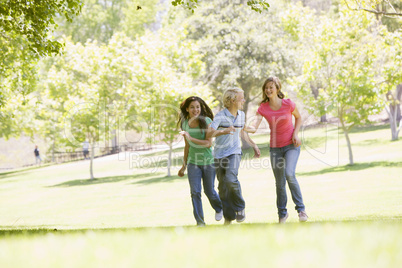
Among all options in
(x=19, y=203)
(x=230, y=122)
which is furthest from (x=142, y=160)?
(x=230, y=122)

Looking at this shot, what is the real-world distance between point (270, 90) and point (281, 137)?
77 cm

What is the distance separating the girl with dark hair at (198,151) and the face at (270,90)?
102cm

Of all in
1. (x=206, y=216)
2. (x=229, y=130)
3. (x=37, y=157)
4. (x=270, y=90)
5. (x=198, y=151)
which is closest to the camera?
(x=229, y=130)

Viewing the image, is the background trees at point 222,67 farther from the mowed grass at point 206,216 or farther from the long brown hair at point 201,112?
the long brown hair at point 201,112

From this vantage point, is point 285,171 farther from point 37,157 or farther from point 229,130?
point 37,157

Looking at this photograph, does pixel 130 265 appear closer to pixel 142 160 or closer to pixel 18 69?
pixel 18 69

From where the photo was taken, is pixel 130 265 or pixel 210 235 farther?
pixel 210 235

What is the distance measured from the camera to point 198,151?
9312 mm

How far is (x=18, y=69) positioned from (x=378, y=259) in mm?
15480

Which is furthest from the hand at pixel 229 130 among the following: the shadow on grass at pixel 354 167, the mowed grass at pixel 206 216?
the shadow on grass at pixel 354 167

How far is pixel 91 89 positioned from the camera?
38344 millimetres

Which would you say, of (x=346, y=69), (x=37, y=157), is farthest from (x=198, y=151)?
(x=37, y=157)

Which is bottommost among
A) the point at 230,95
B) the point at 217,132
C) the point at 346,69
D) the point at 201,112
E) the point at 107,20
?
the point at 217,132

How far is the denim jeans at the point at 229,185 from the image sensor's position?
912 cm
